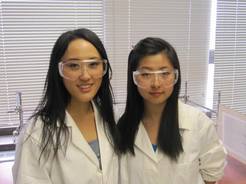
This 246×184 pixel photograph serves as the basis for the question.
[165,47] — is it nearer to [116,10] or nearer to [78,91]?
[78,91]

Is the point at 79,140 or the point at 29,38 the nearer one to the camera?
the point at 79,140

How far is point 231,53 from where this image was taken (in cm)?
263

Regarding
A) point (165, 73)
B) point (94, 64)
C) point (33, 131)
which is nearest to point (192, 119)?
point (165, 73)

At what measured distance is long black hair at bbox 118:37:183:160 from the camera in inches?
51.3

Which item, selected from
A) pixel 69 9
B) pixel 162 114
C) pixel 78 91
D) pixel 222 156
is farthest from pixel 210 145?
pixel 69 9

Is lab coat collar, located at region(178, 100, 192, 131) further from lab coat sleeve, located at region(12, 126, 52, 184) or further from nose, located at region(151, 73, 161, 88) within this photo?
lab coat sleeve, located at region(12, 126, 52, 184)

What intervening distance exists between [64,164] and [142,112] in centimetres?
44

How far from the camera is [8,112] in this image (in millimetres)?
2076

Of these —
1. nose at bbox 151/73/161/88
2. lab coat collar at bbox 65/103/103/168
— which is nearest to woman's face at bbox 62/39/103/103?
lab coat collar at bbox 65/103/103/168

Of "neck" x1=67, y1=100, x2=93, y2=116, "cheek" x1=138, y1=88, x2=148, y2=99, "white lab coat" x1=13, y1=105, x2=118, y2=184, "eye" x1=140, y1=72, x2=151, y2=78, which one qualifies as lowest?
"white lab coat" x1=13, y1=105, x2=118, y2=184

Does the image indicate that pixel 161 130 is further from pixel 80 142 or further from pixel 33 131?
pixel 33 131

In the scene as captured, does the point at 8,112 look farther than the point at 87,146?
Yes

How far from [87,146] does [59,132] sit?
5.1 inches

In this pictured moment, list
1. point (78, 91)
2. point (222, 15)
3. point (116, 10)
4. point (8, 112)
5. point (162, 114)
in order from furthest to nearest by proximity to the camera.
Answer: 1. point (222, 15)
2. point (116, 10)
3. point (8, 112)
4. point (162, 114)
5. point (78, 91)
